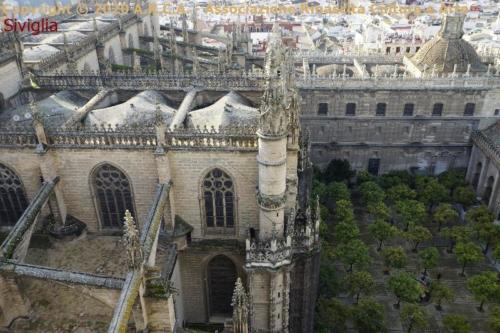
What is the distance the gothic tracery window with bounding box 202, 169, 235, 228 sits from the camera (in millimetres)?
22297

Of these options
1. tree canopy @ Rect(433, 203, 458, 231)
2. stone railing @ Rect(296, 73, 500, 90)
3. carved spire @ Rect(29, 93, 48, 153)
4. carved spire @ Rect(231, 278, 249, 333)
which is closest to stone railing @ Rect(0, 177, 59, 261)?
carved spire @ Rect(29, 93, 48, 153)

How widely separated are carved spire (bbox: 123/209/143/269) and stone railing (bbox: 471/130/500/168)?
40.7 m

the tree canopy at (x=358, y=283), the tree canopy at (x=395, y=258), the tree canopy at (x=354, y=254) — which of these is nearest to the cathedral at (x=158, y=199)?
the tree canopy at (x=358, y=283)

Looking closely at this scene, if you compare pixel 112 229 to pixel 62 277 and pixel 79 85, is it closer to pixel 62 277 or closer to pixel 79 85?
pixel 62 277

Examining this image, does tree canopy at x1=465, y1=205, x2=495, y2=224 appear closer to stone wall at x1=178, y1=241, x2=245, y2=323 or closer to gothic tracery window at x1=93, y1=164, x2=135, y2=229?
stone wall at x1=178, y1=241, x2=245, y2=323

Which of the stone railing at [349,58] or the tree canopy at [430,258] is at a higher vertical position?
the stone railing at [349,58]

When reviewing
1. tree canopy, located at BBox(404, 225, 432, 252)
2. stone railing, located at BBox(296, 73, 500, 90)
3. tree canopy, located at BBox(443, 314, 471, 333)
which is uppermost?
stone railing, located at BBox(296, 73, 500, 90)

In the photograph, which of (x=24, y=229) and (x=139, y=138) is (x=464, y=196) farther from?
(x=24, y=229)

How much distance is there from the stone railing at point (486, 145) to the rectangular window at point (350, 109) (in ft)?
46.2

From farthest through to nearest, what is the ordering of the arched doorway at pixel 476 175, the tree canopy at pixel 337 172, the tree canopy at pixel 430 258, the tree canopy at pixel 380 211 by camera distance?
the tree canopy at pixel 337 172
the arched doorway at pixel 476 175
the tree canopy at pixel 380 211
the tree canopy at pixel 430 258

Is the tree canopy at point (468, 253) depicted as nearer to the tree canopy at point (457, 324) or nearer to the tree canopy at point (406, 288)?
the tree canopy at point (406, 288)

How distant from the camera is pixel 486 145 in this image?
4838 cm

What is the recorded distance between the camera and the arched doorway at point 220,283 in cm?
2489

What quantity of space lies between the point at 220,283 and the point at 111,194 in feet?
26.2
